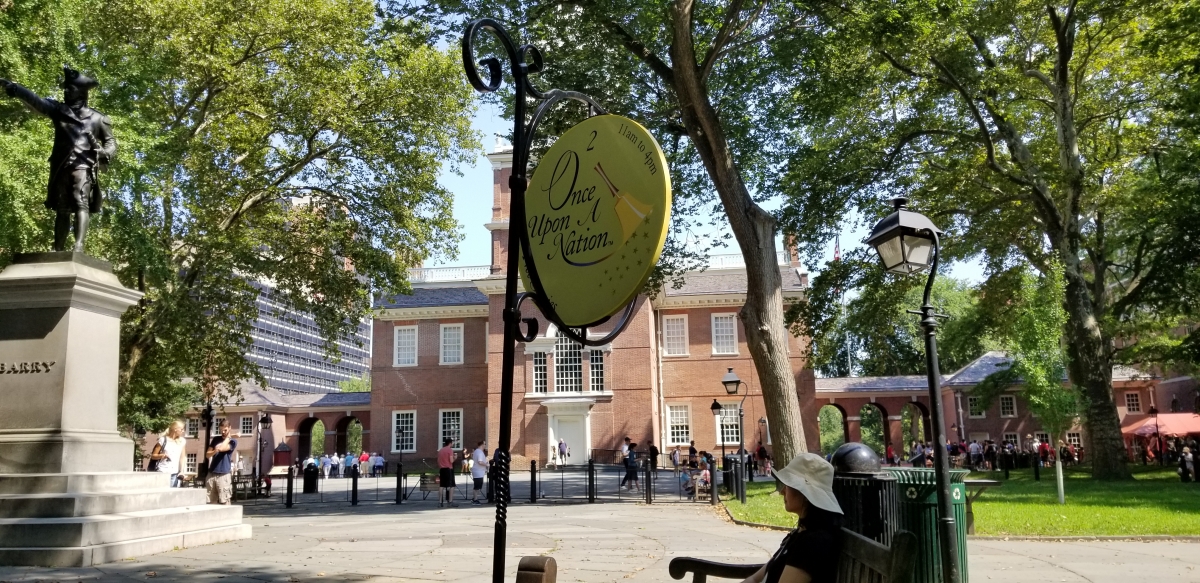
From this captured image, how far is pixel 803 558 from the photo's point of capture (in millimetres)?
3596

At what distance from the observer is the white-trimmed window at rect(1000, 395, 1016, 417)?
46.9 metres

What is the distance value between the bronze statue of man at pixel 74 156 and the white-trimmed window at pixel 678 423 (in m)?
34.5

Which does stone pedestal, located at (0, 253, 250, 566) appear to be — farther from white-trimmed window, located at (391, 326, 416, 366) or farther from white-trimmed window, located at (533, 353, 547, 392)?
white-trimmed window, located at (391, 326, 416, 366)

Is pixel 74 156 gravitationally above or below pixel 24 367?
above

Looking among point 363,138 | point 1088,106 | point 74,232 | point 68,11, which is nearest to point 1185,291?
point 1088,106

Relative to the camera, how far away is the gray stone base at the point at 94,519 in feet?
27.6

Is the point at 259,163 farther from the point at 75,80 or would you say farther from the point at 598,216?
the point at 598,216

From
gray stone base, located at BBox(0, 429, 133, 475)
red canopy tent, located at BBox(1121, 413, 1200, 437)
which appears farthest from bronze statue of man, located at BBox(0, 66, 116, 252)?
red canopy tent, located at BBox(1121, 413, 1200, 437)

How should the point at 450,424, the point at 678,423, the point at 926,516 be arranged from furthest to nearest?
the point at 450,424
the point at 678,423
the point at 926,516

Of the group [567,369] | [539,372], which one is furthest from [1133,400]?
[539,372]

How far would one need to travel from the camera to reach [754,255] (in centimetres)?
1581

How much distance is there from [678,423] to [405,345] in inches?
601

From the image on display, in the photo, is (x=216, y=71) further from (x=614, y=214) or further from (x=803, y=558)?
(x=803, y=558)

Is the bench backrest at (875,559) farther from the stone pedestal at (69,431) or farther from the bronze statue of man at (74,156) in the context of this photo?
the bronze statue of man at (74,156)
